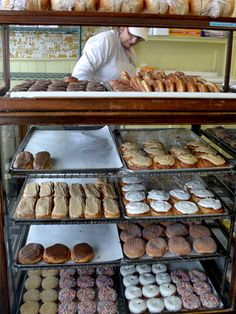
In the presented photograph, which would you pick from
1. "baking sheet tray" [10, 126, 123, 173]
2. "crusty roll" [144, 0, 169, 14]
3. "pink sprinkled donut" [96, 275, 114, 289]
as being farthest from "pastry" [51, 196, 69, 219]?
"crusty roll" [144, 0, 169, 14]

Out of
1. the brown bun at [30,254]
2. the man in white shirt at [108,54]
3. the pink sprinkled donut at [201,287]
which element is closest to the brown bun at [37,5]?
the brown bun at [30,254]

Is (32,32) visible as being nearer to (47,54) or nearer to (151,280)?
(47,54)

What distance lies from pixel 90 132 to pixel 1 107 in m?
0.68

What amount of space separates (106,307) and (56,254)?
290 mm

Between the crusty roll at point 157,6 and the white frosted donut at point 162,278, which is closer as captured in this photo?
the crusty roll at point 157,6

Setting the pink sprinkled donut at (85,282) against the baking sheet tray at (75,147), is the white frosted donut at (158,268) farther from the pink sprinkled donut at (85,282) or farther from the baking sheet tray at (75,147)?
the baking sheet tray at (75,147)

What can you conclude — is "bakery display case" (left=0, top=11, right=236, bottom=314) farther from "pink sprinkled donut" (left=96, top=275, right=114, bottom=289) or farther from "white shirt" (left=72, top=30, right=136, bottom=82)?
"white shirt" (left=72, top=30, right=136, bottom=82)

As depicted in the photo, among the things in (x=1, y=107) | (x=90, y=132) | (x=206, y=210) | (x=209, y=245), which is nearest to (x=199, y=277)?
(x=209, y=245)

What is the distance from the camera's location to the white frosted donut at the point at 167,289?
1.51 metres

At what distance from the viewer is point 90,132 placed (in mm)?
1767

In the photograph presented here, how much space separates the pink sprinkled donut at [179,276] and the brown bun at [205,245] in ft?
0.64

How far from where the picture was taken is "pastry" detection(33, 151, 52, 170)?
137cm

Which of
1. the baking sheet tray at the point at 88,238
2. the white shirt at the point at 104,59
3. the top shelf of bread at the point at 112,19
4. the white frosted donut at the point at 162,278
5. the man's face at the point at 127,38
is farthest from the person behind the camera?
the man's face at the point at 127,38

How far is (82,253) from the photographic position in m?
1.41
